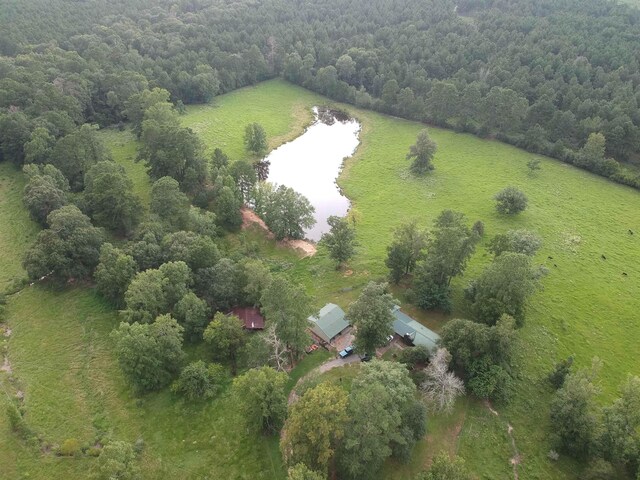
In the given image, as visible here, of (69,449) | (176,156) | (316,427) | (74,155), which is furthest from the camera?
(74,155)

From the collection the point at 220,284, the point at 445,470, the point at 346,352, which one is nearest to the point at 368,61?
the point at 220,284

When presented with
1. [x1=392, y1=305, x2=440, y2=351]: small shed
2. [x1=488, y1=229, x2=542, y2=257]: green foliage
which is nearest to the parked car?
[x1=392, y1=305, x2=440, y2=351]: small shed

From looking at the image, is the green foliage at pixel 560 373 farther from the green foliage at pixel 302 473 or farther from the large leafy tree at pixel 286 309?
the green foliage at pixel 302 473

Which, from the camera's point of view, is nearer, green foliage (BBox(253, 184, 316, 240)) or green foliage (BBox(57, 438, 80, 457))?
green foliage (BBox(57, 438, 80, 457))

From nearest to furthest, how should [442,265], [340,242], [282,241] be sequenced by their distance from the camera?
[442,265] < [340,242] < [282,241]

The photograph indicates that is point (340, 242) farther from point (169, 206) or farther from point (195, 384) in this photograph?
point (195, 384)

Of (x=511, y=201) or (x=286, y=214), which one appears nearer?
(x=286, y=214)

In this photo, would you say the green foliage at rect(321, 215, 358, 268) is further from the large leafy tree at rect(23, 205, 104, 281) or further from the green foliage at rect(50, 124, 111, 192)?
the green foliage at rect(50, 124, 111, 192)
